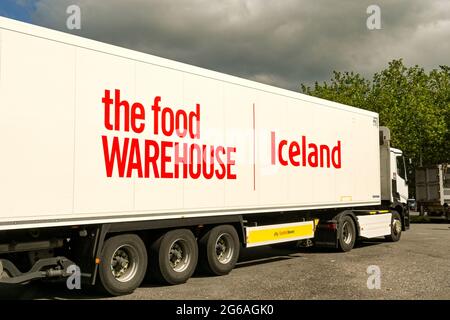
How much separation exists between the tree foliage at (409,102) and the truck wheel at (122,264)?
2830cm

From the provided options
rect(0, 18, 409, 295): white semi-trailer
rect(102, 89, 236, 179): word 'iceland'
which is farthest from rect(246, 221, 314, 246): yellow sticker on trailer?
rect(102, 89, 236, 179): word 'iceland'

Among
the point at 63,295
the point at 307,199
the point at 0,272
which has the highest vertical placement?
the point at 307,199

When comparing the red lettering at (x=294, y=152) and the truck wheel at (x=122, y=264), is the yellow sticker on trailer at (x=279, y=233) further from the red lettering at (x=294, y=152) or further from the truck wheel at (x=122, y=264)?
the truck wheel at (x=122, y=264)

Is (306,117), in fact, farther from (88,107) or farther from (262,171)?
(88,107)

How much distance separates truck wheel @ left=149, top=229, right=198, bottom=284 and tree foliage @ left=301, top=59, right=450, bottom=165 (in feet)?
89.2

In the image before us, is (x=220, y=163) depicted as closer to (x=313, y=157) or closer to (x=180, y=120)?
(x=180, y=120)

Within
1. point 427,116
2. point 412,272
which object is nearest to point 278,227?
point 412,272

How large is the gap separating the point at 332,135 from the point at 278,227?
307 centimetres

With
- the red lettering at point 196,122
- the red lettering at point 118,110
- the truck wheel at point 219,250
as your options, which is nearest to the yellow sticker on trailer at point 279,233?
the truck wheel at point 219,250

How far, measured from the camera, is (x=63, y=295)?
27.3 ft

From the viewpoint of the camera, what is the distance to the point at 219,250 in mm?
10039

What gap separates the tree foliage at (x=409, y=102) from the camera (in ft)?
114

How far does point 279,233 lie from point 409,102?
27818 mm

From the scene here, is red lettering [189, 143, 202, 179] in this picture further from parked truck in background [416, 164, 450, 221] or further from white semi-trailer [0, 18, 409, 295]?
parked truck in background [416, 164, 450, 221]
